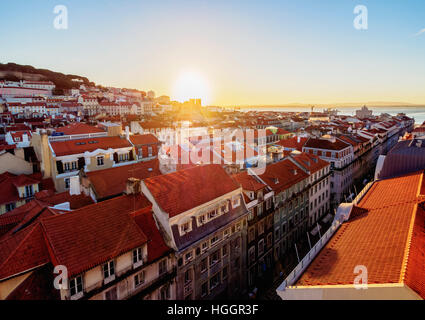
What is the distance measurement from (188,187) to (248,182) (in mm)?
8632

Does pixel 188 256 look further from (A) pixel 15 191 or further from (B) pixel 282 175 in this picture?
(A) pixel 15 191

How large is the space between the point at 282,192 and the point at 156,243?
703 inches

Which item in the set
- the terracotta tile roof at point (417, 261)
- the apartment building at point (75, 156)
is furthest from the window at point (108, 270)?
the apartment building at point (75, 156)

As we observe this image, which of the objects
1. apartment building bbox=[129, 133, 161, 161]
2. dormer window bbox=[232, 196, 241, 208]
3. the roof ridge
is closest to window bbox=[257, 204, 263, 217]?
dormer window bbox=[232, 196, 241, 208]

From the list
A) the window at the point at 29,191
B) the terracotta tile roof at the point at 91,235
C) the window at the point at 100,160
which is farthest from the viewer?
the window at the point at 100,160

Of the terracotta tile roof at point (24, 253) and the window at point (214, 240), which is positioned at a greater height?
the terracotta tile roof at point (24, 253)

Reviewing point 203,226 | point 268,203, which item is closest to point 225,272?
point 203,226

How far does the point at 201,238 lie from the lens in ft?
66.4

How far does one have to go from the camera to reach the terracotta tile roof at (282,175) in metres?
30.4

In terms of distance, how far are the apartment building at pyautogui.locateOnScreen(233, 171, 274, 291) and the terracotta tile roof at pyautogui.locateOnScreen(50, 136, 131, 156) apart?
19.7m

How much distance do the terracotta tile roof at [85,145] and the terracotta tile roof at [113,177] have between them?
8272 millimetres

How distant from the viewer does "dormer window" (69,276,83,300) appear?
13.6 metres

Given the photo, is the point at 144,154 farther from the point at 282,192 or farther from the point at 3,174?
the point at 282,192

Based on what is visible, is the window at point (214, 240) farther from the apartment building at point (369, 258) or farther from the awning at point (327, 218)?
the awning at point (327, 218)
